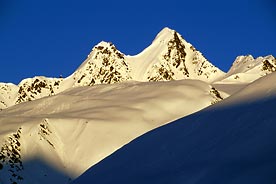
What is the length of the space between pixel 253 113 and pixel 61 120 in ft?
203

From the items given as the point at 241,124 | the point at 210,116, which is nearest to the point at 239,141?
the point at 241,124

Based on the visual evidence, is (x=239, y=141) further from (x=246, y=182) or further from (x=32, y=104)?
(x=32, y=104)

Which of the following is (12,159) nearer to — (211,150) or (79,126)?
(79,126)

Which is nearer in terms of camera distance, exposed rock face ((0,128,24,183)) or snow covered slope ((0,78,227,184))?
exposed rock face ((0,128,24,183))

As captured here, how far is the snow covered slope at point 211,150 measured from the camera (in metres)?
15.7

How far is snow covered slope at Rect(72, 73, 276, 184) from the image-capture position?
15.7 m

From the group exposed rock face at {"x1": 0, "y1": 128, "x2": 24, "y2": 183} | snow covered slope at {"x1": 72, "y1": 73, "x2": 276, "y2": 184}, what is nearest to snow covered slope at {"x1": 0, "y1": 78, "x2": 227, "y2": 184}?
exposed rock face at {"x1": 0, "y1": 128, "x2": 24, "y2": 183}

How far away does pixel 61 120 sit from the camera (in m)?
79.7

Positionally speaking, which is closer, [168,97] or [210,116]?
[210,116]

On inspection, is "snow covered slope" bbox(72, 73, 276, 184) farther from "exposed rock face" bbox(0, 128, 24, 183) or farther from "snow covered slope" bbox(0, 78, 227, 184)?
"snow covered slope" bbox(0, 78, 227, 184)

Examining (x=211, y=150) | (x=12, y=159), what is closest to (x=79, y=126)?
(x=12, y=159)

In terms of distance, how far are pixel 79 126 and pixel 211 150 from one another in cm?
6137

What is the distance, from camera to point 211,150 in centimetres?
Answer: 1816

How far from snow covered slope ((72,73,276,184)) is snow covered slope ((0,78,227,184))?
144ft
